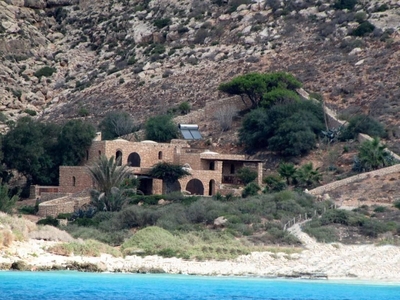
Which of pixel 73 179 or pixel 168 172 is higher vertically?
pixel 168 172

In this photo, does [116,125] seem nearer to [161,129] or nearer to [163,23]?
[161,129]

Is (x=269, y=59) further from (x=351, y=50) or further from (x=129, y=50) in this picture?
(x=129, y=50)

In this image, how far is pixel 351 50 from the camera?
311 feet

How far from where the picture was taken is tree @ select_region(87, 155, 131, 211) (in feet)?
223

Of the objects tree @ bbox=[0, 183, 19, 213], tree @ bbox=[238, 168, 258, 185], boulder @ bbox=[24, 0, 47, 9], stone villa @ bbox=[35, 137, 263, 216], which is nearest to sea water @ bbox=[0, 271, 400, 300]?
tree @ bbox=[0, 183, 19, 213]

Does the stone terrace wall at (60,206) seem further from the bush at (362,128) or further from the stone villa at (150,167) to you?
the bush at (362,128)

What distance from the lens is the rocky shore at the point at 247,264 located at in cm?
5134

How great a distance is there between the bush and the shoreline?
2301 centimetres

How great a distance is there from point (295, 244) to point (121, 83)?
41526 mm

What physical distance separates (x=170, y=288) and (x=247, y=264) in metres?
7.67

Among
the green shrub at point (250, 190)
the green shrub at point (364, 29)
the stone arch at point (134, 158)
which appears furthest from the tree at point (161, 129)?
the green shrub at point (364, 29)

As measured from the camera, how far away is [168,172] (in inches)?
2884

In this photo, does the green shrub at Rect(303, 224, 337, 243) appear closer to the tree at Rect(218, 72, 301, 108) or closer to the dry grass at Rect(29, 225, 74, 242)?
the dry grass at Rect(29, 225, 74, 242)

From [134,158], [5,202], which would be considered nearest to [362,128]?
[134,158]
